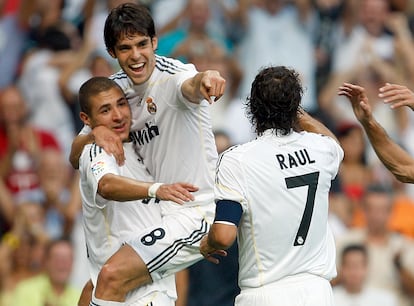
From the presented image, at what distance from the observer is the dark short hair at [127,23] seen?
302 inches

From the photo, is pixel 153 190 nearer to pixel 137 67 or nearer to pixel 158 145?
pixel 158 145

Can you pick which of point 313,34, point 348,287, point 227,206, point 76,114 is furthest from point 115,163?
point 313,34

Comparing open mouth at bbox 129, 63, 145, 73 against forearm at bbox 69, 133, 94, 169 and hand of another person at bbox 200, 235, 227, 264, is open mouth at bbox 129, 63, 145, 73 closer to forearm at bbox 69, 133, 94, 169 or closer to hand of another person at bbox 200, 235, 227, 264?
forearm at bbox 69, 133, 94, 169

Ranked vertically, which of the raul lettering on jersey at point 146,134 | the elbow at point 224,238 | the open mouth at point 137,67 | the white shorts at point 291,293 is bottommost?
the white shorts at point 291,293

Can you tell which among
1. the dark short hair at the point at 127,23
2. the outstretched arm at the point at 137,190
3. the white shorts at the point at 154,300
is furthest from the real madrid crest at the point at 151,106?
the white shorts at the point at 154,300

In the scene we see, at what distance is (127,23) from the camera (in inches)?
302

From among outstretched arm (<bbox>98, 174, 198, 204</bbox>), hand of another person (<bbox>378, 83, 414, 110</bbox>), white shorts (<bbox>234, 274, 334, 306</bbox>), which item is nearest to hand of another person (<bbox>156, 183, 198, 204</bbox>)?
outstretched arm (<bbox>98, 174, 198, 204</bbox>)

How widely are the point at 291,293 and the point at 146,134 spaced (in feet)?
5.25

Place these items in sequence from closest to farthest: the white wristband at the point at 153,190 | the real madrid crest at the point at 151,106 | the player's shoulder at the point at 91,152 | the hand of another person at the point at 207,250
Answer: the hand of another person at the point at 207,250, the white wristband at the point at 153,190, the player's shoulder at the point at 91,152, the real madrid crest at the point at 151,106

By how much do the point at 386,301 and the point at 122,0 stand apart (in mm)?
4295

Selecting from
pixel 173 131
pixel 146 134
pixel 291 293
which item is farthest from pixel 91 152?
pixel 291 293

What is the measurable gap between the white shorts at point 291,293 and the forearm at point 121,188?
2.79ft

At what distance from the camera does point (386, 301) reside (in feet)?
38.9

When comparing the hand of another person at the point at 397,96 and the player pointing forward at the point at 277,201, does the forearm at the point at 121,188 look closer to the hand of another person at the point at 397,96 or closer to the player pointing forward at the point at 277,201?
the player pointing forward at the point at 277,201
